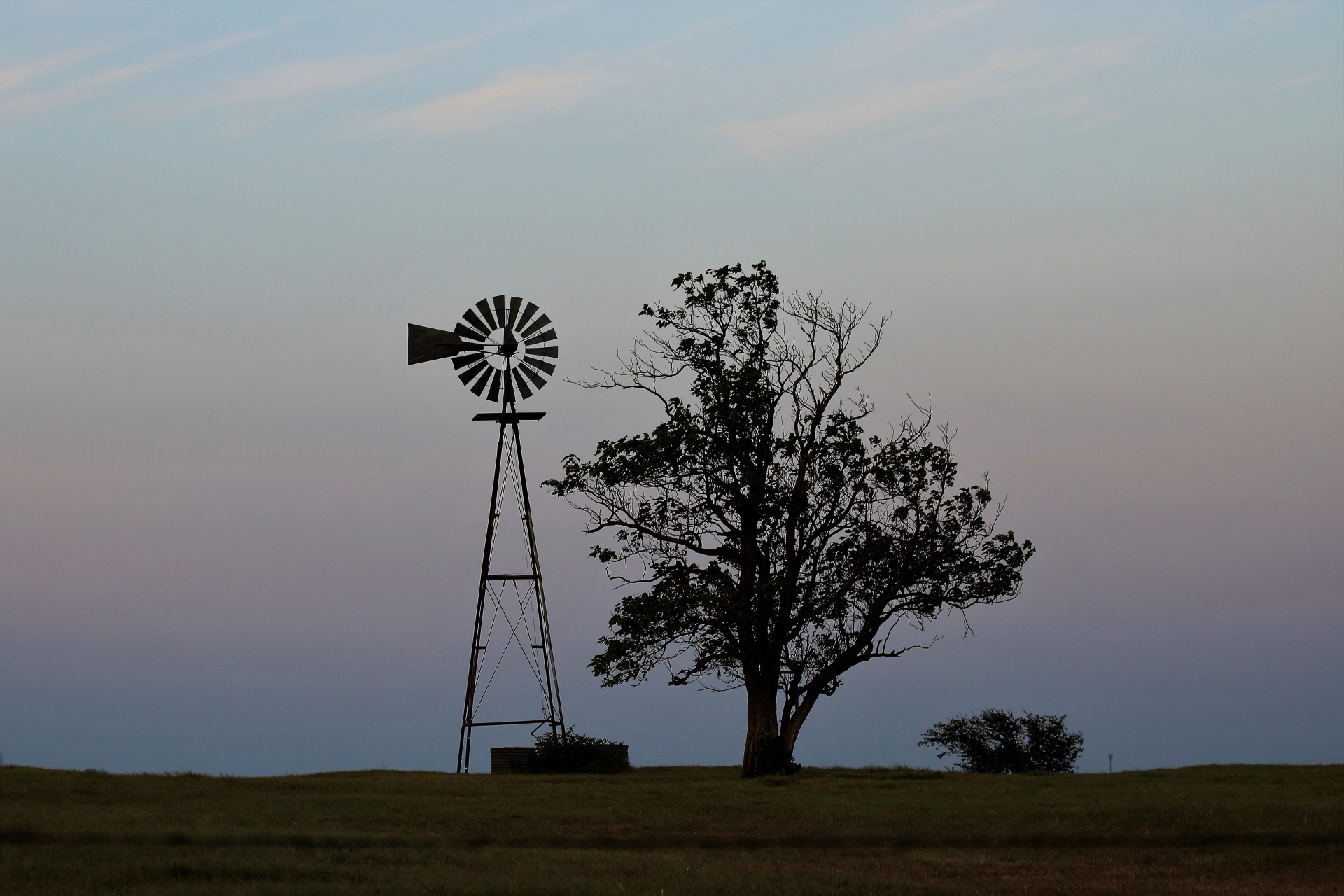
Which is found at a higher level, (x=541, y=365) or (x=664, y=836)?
(x=541, y=365)

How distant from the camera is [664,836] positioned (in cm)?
2147

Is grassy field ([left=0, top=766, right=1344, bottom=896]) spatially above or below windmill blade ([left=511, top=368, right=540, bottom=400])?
below

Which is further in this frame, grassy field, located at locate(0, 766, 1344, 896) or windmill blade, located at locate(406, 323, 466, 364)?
windmill blade, located at locate(406, 323, 466, 364)

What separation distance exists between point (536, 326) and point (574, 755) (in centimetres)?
1186

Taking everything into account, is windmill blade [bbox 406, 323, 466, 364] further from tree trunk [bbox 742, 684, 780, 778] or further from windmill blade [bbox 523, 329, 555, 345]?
tree trunk [bbox 742, 684, 780, 778]

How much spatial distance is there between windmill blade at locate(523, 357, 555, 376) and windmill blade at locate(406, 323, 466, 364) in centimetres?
191

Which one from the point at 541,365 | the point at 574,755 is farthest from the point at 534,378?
the point at 574,755

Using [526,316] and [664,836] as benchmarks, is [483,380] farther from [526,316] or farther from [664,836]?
[664,836]

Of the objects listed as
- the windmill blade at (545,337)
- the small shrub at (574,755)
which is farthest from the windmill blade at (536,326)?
the small shrub at (574,755)

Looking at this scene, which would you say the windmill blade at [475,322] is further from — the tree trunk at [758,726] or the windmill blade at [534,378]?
the tree trunk at [758,726]

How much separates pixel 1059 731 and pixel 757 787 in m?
25.1

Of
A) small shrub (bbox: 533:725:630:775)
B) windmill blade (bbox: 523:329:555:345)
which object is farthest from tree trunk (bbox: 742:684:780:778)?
windmill blade (bbox: 523:329:555:345)

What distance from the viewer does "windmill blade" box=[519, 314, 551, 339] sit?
37938 millimetres

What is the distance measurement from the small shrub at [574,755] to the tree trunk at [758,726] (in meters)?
3.91
